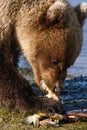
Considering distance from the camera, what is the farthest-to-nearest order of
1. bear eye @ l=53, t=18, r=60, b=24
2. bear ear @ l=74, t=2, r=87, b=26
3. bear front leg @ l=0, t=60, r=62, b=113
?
bear ear @ l=74, t=2, r=87, b=26 < bear eye @ l=53, t=18, r=60, b=24 < bear front leg @ l=0, t=60, r=62, b=113

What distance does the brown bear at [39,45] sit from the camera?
17.6ft

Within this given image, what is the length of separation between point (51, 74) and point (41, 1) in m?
0.80

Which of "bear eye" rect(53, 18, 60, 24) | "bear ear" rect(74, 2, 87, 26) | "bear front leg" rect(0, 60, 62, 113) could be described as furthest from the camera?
"bear ear" rect(74, 2, 87, 26)

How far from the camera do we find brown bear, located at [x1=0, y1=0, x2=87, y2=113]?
5367mm

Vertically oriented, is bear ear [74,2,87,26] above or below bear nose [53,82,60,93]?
above

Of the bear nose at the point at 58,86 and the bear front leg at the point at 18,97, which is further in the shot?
the bear nose at the point at 58,86

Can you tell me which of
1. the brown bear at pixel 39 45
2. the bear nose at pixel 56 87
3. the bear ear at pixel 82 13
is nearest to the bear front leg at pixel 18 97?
the brown bear at pixel 39 45

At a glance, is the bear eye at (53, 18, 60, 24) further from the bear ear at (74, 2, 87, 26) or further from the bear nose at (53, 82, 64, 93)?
the bear nose at (53, 82, 64, 93)

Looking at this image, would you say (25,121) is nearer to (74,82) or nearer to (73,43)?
(73,43)

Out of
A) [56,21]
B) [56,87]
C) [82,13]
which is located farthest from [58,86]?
[82,13]

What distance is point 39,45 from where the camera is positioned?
559 centimetres

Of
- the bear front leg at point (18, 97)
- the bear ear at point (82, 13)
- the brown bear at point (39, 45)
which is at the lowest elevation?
the bear front leg at point (18, 97)

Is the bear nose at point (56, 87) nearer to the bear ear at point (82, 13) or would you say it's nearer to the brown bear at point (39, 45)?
the brown bear at point (39, 45)

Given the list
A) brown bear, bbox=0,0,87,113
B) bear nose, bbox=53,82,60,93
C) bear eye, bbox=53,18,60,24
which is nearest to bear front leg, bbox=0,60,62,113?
brown bear, bbox=0,0,87,113
